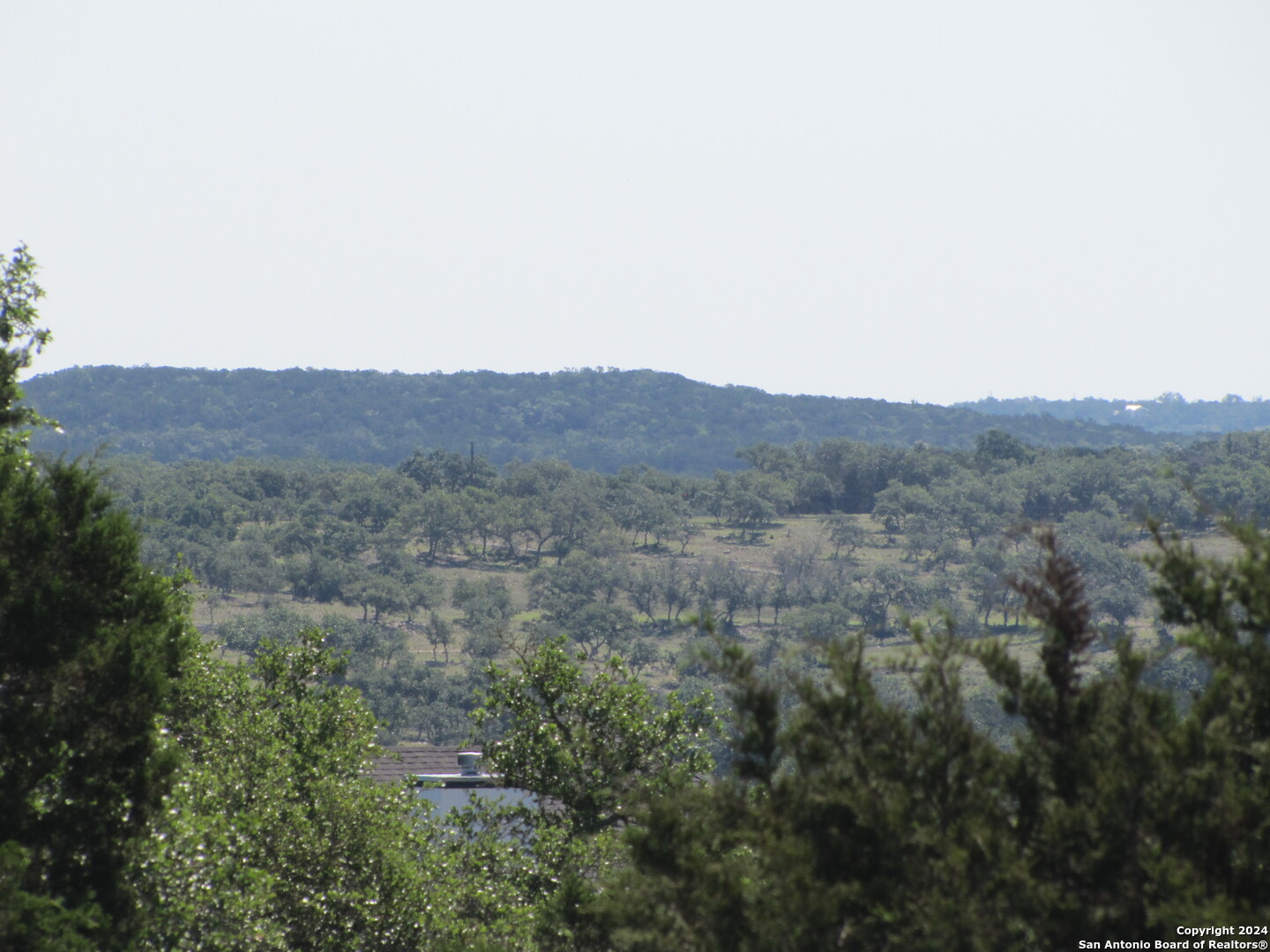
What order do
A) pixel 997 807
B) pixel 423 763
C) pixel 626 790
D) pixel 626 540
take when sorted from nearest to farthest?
pixel 997 807, pixel 626 790, pixel 423 763, pixel 626 540

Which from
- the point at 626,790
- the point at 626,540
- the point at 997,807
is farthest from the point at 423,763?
the point at 626,540

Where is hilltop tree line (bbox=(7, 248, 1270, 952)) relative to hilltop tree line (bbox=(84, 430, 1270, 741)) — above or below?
above

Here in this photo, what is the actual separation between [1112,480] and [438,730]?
112 metres

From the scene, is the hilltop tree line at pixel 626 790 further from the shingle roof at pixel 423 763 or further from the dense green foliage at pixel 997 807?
the shingle roof at pixel 423 763

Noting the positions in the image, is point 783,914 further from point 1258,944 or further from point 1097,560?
point 1097,560

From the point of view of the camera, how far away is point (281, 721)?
1720 cm

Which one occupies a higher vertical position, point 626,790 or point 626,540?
point 626,790

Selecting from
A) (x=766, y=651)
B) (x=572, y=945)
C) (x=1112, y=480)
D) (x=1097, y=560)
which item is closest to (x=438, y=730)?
(x=766, y=651)

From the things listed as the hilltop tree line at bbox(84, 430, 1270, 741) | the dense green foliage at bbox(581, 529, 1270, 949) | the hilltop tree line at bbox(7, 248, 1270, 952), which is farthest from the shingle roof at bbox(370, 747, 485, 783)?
the dense green foliage at bbox(581, 529, 1270, 949)

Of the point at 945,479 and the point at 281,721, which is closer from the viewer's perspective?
the point at 281,721

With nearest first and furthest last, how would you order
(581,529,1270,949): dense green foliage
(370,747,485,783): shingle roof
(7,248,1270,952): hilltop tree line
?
(581,529,1270,949): dense green foliage
(7,248,1270,952): hilltop tree line
(370,747,485,783): shingle roof

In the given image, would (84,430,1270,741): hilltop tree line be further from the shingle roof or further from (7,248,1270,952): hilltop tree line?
(7,248,1270,952): hilltop tree line

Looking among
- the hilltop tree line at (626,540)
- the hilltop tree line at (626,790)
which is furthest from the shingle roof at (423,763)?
the hilltop tree line at (626,540)

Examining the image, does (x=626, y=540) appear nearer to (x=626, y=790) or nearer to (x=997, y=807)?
(x=626, y=790)
